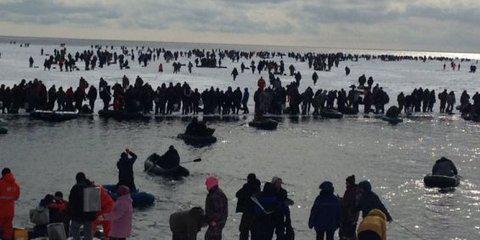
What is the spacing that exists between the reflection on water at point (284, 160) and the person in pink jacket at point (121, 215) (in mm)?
2815

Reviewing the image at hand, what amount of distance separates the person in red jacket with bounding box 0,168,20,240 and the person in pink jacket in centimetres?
219

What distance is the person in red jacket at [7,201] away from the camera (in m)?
13.2

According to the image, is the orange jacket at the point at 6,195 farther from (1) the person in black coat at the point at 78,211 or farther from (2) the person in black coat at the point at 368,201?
(2) the person in black coat at the point at 368,201

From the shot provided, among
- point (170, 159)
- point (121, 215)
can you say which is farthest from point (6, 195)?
point (170, 159)

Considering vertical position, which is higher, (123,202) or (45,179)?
(123,202)

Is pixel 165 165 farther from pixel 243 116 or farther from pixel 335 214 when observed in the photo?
pixel 243 116

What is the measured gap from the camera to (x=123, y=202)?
12031 millimetres

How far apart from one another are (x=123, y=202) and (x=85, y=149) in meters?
15.0

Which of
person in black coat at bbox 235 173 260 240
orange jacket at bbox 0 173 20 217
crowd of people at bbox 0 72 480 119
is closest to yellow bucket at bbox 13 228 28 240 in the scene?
orange jacket at bbox 0 173 20 217

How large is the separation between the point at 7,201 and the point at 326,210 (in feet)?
19.2

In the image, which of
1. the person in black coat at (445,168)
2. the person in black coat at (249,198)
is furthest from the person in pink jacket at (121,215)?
the person in black coat at (445,168)

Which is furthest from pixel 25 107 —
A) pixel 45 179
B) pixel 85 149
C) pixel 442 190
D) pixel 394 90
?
pixel 394 90

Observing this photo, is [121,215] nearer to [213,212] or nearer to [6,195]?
[213,212]

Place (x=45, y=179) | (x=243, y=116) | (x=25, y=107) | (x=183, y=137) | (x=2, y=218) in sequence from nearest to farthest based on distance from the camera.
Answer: (x=2, y=218) → (x=45, y=179) → (x=183, y=137) → (x=25, y=107) → (x=243, y=116)
